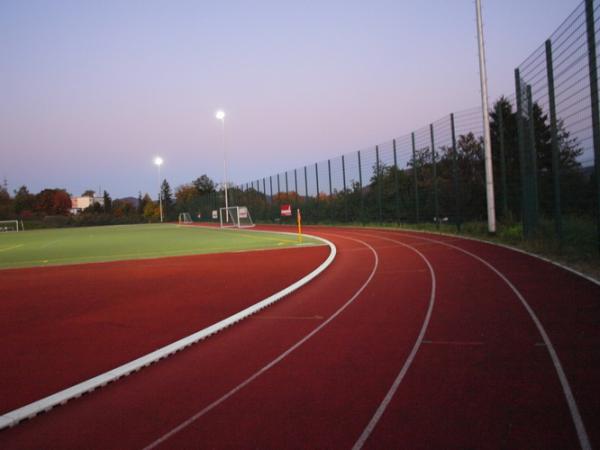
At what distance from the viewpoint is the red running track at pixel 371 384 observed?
3.82 m

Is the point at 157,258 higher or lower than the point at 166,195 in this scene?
lower

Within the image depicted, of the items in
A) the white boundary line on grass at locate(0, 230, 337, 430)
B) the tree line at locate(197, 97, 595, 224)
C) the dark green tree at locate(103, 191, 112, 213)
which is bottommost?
the white boundary line on grass at locate(0, 230, 337, 430)

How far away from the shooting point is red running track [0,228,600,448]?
3818 millimetres

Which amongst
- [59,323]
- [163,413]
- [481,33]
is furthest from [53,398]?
[481,33]

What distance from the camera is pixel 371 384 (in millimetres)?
4832

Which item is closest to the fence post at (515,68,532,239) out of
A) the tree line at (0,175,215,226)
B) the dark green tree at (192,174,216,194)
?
the tree line at (0,175,215,226)

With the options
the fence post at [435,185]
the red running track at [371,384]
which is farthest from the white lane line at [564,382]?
the fence post at [435,185]

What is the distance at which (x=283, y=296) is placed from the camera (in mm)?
9609

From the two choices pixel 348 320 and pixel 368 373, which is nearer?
pixel 368 373

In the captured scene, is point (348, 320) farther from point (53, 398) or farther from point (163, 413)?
point (53, 398)

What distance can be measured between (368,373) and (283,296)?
15.0 feet

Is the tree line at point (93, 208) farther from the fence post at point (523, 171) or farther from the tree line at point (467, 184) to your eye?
the fence post at point (523, 171)

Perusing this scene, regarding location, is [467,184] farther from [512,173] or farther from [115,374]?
[115,374]

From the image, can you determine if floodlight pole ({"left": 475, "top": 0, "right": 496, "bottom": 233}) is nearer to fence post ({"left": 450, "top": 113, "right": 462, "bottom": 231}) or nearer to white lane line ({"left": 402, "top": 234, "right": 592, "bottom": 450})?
fence post ({"left": 450, "top": 113, "right": 462, "bottom": 231})
